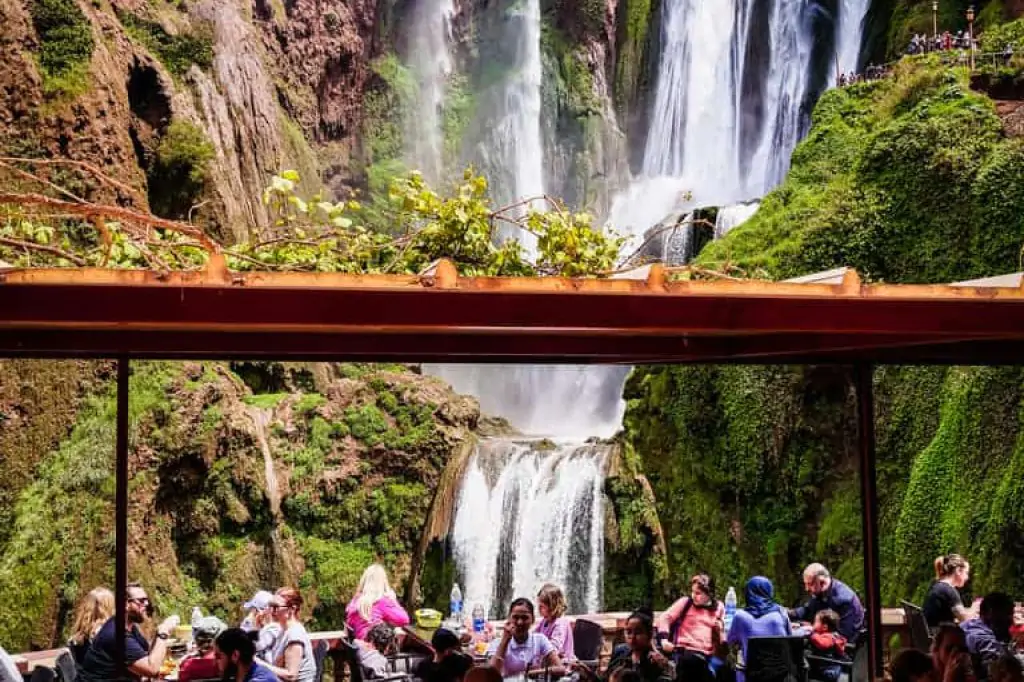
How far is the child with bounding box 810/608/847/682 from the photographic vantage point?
28.4 ft

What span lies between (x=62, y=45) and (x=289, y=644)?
1387 centimetres

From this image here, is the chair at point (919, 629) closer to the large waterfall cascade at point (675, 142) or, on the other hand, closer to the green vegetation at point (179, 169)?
the large waterfall cascade at point (675, 142)

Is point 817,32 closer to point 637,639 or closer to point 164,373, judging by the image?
point 164,373

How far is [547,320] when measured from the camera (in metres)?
4.87

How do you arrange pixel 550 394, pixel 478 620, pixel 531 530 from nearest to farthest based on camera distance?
pixel 478 620
pixel 531 530
pixel 550 394

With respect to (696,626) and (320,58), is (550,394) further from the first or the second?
(696,626)

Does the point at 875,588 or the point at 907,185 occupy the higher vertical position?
the point at 907,185

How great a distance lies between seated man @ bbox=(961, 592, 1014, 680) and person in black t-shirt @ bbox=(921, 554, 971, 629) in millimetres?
1098

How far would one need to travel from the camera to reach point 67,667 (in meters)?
7.47

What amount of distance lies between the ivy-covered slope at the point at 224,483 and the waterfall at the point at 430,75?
12003 millimetres

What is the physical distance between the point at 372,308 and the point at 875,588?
4.04 metres

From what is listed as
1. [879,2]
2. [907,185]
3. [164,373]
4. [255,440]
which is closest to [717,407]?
[907,185]

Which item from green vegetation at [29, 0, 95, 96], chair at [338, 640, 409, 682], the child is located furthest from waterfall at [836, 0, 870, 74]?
Answer: chair at [338, 640, 409, 682]

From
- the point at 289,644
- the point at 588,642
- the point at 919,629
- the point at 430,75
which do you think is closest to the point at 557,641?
the point at 588,642
